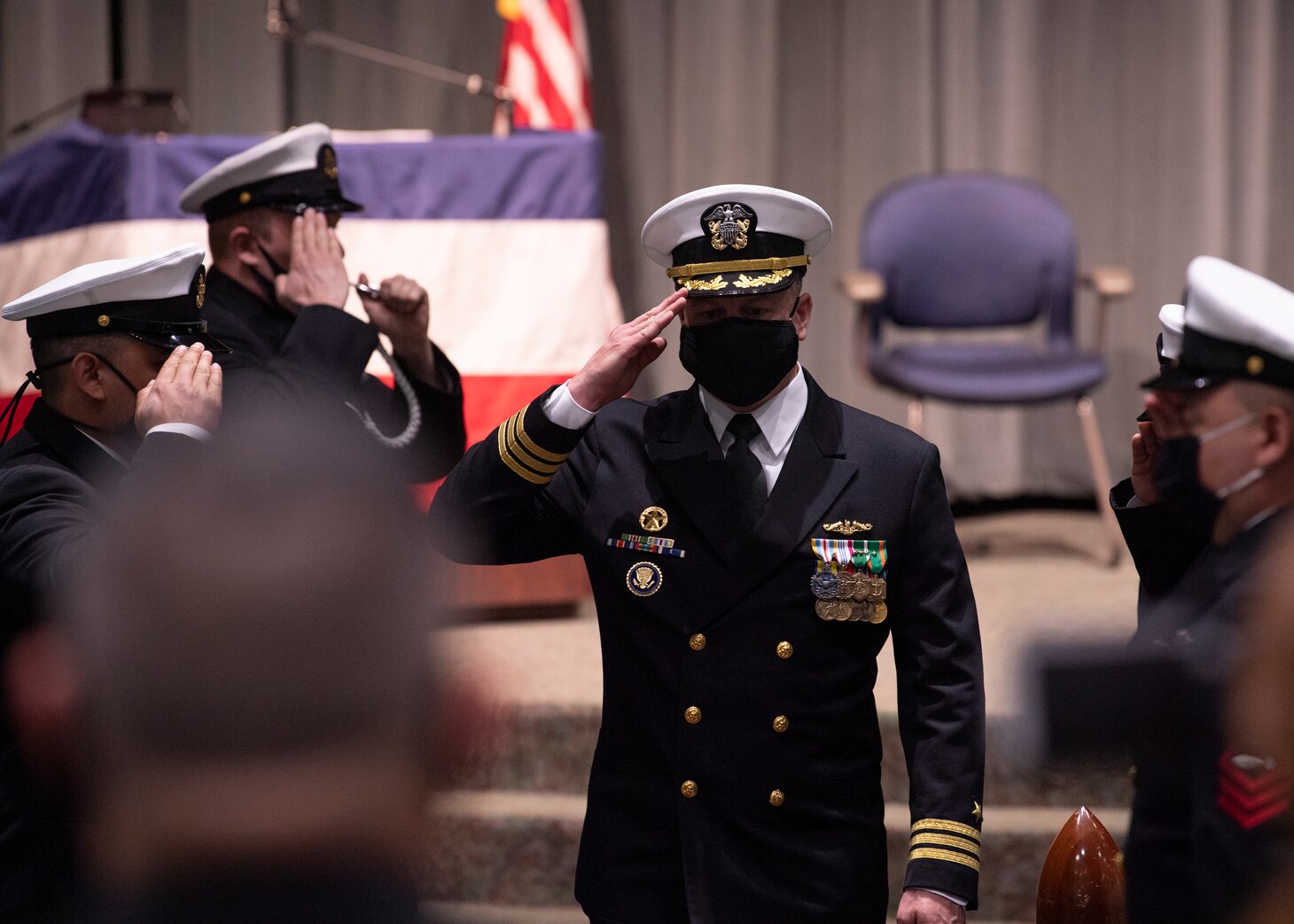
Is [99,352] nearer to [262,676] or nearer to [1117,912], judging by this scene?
[262,676]

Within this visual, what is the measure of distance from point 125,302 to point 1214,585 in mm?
1418

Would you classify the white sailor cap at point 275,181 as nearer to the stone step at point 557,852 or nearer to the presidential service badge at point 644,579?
the presidential service badge at point 644,579

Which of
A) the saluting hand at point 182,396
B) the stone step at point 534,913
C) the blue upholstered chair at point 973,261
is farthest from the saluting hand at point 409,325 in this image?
the blue upholstered chair at point 973,261

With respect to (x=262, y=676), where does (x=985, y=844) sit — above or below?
below

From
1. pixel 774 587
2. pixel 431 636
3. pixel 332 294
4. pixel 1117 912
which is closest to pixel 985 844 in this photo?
pixel 1117 912

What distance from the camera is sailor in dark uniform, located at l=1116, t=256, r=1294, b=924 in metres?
1.19

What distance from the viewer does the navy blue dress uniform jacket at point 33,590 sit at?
161 centimetres

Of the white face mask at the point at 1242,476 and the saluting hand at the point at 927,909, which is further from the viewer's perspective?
the saluting hand at the point at 927,909

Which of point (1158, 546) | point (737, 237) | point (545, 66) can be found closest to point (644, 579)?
point (737, 237)

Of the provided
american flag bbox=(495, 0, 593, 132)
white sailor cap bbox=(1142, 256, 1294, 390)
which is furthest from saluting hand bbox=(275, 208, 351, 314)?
american flag bbox=(495, 0, 593, 132)

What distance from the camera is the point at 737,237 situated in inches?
72.3

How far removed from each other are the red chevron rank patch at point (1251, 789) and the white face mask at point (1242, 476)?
10.6 inches

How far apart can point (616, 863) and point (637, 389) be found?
3.36 metres

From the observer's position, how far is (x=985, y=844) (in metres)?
2.90
